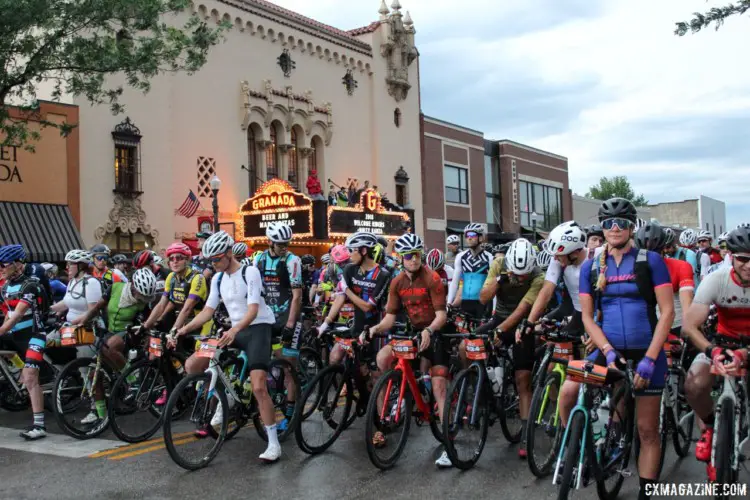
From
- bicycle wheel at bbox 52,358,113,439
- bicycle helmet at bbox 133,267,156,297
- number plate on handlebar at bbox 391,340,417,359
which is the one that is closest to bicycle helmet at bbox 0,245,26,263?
bicycle helmet at bbox 133,267,156,297

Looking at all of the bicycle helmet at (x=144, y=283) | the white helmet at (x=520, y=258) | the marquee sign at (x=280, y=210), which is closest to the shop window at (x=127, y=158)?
the marquee sign at (x=280, y=210)

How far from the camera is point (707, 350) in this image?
5406 mm

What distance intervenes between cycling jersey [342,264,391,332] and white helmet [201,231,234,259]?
167cm

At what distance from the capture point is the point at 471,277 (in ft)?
34.0

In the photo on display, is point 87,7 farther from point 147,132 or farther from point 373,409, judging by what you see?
point 373,409

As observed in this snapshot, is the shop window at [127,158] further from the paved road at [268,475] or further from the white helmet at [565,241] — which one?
the white helmet at [565,241]

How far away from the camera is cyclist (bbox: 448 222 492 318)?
10.3 meters

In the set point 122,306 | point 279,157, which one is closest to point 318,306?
point 122,306

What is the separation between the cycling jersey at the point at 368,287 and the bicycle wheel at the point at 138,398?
2.33 metres

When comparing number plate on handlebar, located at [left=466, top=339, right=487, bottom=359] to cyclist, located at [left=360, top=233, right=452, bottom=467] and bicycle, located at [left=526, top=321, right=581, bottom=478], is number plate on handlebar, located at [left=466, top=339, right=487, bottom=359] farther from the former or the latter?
bicycle, located at [left=526, top=321, right=581, bottom=478]

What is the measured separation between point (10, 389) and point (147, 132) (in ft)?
47.3

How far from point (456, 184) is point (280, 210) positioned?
1648 cm

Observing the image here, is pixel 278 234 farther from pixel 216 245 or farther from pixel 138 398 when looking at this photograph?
pixel 138 398

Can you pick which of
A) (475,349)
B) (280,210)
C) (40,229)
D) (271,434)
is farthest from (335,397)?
(280,210)
